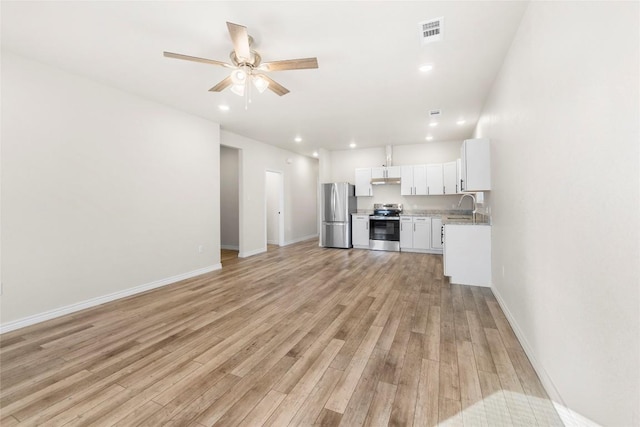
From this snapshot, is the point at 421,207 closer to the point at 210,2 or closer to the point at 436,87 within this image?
the point at 436,87

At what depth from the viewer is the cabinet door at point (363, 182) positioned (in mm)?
7102

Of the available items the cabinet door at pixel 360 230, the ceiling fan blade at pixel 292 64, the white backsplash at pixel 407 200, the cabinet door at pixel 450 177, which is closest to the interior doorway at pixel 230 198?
the cabinet door at pixel 360 230

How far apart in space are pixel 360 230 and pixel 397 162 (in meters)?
2.14

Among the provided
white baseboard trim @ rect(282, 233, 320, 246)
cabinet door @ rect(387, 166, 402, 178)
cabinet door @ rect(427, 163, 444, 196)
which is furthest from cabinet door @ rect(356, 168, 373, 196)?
white baseboard trim @ rect(282, 233, 320, 246)

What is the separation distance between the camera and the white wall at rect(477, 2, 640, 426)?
976mm

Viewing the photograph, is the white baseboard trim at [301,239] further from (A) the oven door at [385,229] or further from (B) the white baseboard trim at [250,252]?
(A) the oven door at [385,229]

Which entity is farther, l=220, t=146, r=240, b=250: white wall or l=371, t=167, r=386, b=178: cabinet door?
l=220, t=146, r=240, b=250: white wall

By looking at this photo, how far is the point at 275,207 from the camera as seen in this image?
7.78m

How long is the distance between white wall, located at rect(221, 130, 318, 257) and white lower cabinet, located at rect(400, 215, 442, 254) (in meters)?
3.21

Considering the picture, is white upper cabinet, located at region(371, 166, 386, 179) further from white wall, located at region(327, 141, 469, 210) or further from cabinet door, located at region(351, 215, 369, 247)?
cabinet door, located at region(351, 215, 369, 247)

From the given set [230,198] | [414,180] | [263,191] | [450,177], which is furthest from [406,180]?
[230,198]

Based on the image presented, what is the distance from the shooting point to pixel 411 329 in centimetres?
252

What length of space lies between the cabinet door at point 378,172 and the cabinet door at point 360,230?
1.15 m

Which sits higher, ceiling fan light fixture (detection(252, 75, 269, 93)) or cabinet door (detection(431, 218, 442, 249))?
ceiling fan light fixture (detection(252, 75, 269, 93))
